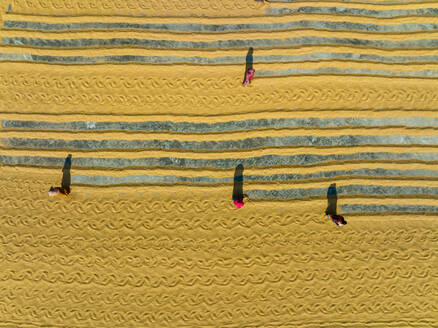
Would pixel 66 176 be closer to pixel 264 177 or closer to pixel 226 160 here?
pixel 226 160

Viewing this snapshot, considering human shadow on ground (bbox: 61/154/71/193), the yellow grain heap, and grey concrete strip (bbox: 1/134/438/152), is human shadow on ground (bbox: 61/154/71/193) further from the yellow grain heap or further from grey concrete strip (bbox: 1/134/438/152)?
grey concrete strip (bbox: 1/134/438/152)

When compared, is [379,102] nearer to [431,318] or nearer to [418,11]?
[418,11]

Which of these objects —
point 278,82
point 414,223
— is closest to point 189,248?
point 278,82

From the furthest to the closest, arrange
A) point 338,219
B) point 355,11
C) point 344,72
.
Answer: point 355,11 < point 344,72 < point 338,219

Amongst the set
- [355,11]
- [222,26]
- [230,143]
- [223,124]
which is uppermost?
[355,11]

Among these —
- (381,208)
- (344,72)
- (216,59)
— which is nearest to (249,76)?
(216,59)

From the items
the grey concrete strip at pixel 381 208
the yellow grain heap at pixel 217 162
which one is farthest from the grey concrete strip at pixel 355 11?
the grey concrete strip at pixel 381 208
